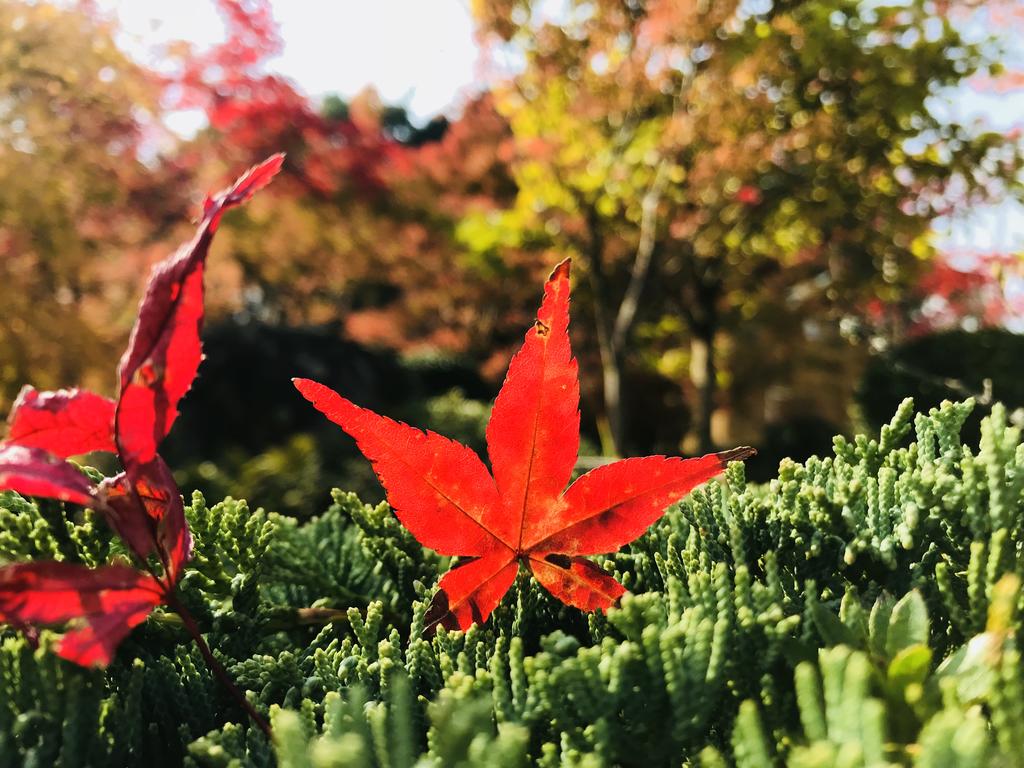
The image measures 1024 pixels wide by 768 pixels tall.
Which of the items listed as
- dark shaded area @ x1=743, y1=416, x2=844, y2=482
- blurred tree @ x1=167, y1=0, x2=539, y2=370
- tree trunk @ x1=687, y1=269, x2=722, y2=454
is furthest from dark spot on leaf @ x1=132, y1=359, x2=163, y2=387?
blurred tree @ x1=167, y1=0, x2=539, y2=370

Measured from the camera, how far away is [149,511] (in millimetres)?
682

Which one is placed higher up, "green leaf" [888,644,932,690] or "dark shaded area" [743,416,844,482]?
"dark shaded area" [743,416,844,482]

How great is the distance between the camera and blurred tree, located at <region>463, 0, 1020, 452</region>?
565 centimetres

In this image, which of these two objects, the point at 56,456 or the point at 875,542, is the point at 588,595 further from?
the point at 56,456

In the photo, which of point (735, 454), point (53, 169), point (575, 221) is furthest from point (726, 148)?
point (735, 454)

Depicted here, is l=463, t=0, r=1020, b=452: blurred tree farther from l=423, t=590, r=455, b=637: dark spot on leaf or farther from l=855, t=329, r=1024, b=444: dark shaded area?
l=423, t=590, r=455, b=637: dark spot on leaf

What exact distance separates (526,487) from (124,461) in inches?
13.6

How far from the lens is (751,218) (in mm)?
7066

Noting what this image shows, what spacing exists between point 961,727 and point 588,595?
35 cm

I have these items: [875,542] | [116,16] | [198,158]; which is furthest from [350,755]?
[198,158]

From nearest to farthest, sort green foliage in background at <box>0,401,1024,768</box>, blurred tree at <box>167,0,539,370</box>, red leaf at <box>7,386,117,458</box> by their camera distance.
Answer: green foliage in background at <box>0,401,1024,768</box> → red leaf at <box>7,386,117,458</box> → blurred tree at <box>167,0,539,370</box>

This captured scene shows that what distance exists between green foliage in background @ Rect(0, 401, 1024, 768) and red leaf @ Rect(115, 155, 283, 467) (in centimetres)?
18

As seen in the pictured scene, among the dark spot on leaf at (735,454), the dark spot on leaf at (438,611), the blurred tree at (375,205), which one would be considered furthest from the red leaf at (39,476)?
the blurred tree at (375,205)

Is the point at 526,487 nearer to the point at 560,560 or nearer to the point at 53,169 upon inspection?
the point at 560,560
